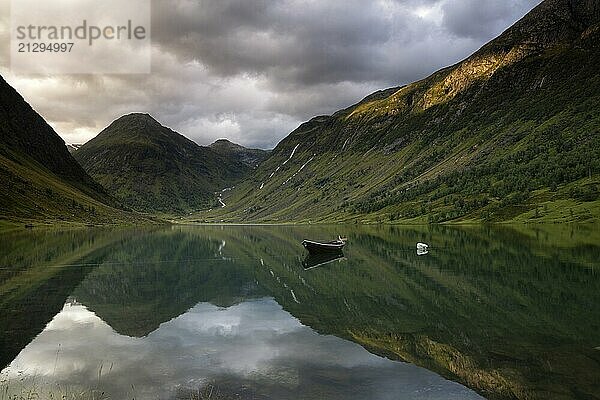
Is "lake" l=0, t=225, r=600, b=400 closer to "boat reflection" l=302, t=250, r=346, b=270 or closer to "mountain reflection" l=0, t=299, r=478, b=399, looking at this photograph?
"mountain reflection" l=0, t=299, r=478, b=399

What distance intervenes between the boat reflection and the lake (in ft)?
28.5

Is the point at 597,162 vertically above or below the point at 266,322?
above

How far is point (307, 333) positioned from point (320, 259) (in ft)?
150

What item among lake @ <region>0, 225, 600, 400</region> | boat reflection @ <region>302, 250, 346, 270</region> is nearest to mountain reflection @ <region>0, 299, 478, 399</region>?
lake @ <region>0, 225, 600, 400</region>

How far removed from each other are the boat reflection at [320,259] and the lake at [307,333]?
28.5 ft

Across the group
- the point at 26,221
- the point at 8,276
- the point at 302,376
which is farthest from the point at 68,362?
the point at 26,221

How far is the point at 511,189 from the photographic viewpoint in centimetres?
19588

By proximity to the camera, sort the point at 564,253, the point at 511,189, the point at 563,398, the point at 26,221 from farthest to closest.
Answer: the point at 511,189, the point at 26,221, the point at 564,253, the point at 563,398

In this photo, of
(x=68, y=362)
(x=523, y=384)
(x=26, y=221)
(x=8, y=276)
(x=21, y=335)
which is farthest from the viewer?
(x=26, y=221)

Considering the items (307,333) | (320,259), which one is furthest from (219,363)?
(320,259)

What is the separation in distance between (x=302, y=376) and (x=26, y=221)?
594 feet

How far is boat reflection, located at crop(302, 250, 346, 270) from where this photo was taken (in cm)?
6669

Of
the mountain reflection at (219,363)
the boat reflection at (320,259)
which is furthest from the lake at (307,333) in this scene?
the boat reflection at (320,259)

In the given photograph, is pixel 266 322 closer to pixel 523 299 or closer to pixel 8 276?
pixel 523 299
